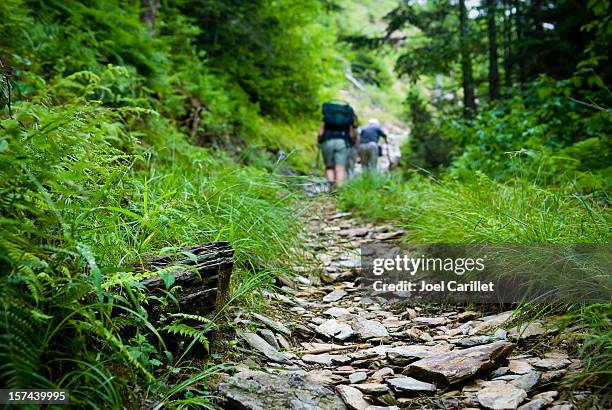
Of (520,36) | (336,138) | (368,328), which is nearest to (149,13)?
(336,138)

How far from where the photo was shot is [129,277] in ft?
5.61

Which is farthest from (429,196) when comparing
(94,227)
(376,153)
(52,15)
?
(376,153)

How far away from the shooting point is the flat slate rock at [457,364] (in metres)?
1.92

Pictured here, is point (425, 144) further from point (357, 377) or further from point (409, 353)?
point (357, 377)

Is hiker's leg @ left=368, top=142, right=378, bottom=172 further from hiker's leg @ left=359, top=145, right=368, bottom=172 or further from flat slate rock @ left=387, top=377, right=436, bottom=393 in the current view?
flat slate rock @ left=387, top=377, right=436, bottom=393

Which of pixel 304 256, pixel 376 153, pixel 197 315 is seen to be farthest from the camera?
pixel 376 153

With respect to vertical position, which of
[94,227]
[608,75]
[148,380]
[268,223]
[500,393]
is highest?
[608,75]

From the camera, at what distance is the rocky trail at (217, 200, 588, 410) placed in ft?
5.85

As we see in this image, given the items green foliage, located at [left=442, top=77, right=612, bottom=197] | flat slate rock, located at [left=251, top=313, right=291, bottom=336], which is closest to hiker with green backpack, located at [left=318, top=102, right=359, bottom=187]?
green foliage, located at [left=442, top=77, right=612, bottom=197]

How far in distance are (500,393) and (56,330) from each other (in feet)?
5.32

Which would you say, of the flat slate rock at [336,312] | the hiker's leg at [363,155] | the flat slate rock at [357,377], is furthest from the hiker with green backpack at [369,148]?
the flat slate rock at [357,377]

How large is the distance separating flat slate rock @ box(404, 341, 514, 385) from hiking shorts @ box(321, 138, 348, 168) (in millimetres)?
7215

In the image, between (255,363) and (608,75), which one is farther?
(608,75)

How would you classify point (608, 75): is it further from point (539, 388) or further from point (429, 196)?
point (539, 388)
